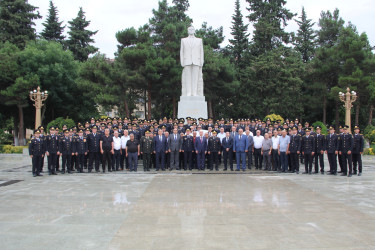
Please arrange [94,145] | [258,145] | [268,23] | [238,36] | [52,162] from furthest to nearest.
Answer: [238,36] < [268,23] < [258,145] < [94,145] < [52,162]

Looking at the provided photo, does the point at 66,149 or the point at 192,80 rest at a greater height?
the point at 192,80

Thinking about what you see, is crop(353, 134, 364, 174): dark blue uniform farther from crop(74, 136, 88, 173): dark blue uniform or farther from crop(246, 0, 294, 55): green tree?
crop(246, 0, 294, 55): green tree

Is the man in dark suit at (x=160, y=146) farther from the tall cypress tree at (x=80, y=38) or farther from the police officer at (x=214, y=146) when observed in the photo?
the tall cypress tree at (x=80, y=38)

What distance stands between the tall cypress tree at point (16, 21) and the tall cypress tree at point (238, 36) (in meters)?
19.6

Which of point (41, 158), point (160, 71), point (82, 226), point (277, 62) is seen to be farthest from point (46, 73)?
point (82, 226)

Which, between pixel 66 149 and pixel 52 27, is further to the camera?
pixel 52 27

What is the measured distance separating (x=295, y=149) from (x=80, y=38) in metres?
33.0

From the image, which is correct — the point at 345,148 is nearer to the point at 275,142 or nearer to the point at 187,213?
the point at 275,142

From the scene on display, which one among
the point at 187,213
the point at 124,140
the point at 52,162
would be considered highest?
the point at 124,140

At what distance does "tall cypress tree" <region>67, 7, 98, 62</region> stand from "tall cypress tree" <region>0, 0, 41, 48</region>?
6.11 metres

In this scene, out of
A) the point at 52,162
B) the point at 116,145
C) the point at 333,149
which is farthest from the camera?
the point at 116,145

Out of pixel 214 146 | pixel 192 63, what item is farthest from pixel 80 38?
pixel 214 146

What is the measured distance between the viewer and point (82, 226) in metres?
4.94

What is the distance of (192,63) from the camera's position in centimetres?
1644
